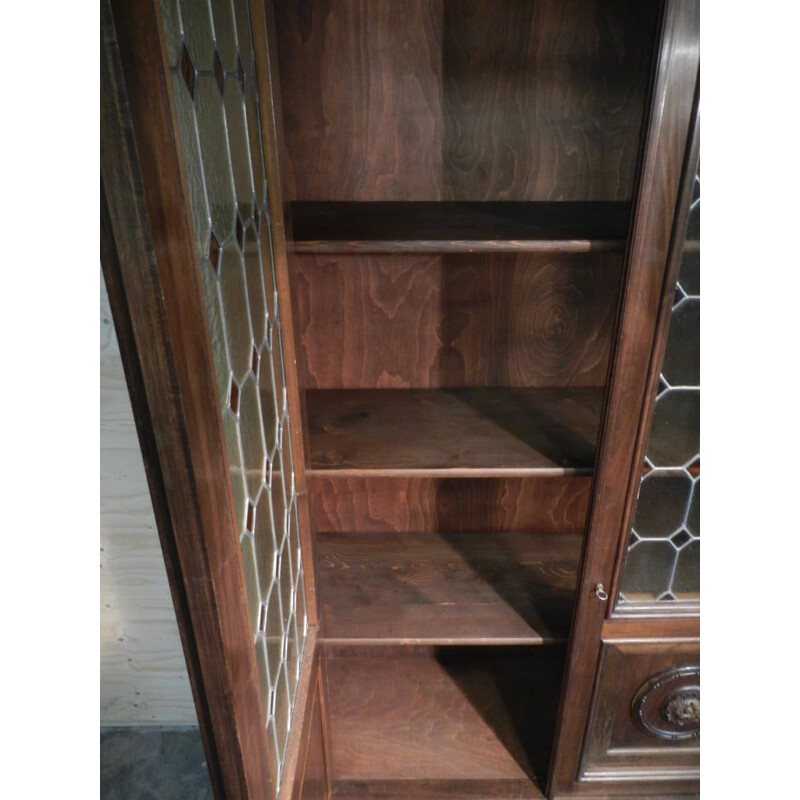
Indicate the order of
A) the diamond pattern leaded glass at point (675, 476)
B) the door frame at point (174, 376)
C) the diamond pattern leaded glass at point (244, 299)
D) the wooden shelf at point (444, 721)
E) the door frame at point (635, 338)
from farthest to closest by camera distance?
the wooden shelf at point (444, 721)
the diamond pattern leaded glass at point (675, 476)
the door frame at point (635, 338)
the diamond pattern leaded glass at point (244, 299)
the door frame at point (174, 376)

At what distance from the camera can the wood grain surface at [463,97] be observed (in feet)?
3.67

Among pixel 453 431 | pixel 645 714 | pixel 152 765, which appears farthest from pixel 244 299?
pixel 152 765

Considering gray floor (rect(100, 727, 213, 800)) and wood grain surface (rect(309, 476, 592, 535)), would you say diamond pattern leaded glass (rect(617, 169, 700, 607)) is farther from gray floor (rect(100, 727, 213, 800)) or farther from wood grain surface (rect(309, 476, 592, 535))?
gray floor (rect(100, 727, 213, 800))

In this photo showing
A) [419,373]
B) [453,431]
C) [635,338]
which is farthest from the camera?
[419,373]

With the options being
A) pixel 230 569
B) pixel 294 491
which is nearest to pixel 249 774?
pixel 230 569

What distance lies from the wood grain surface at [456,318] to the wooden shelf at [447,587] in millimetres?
384

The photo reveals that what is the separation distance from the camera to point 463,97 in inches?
46.6

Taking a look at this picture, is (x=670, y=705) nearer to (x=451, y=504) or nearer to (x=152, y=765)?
(x=451, y=504)

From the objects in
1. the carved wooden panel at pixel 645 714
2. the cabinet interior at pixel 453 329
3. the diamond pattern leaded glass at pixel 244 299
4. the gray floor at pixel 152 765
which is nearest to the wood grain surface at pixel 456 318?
the cabinet interior at pixel 453 329

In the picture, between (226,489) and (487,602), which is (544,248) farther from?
(487,602)

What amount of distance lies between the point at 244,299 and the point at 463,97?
650 millimetres

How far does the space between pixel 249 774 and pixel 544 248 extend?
0.80 meters

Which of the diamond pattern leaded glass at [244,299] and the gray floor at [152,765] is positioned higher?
the diamond pattern leaded glass at [244,299]

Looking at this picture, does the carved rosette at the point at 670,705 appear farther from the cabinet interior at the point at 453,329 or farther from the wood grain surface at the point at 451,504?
the wood grain surface at the point at 451,504
